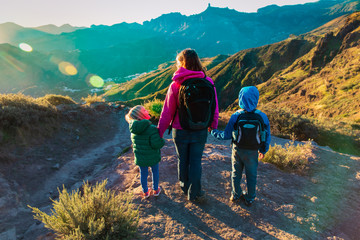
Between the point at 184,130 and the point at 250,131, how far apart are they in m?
0.98

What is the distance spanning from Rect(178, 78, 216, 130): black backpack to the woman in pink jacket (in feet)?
0.37

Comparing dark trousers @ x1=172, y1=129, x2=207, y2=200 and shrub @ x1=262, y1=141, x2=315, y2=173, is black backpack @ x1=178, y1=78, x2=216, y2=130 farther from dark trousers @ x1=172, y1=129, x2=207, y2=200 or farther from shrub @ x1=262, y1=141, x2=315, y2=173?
shrub @ x1=262, y1=141, x2=315, y2=173

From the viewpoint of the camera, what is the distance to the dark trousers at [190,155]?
2.78m

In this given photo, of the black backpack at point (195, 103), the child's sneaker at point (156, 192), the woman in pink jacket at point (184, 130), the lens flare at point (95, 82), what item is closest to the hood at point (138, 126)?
the woman in pink jacket at point (184, 130)

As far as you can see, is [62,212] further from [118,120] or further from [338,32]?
[338,32]

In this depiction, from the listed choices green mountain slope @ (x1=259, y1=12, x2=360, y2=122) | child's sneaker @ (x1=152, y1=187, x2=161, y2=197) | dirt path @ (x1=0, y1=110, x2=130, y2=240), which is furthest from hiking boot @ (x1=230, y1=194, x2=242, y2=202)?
green mountain slope @ (x1=259, y1=12, x2=360, y2=122)

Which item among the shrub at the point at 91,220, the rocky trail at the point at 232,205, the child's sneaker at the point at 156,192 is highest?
the shrub at the point at 91,220

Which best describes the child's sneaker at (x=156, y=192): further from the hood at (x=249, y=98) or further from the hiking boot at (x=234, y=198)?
the hood at (x=249, y=98)

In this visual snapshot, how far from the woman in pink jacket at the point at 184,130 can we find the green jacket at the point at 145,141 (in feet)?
0.51

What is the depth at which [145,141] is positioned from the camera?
9.73 feet

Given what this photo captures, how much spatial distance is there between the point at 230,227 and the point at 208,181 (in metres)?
1.23

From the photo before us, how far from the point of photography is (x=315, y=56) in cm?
6344

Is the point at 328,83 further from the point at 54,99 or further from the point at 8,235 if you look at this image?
the point at 8,235

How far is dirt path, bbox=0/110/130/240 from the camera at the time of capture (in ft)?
10.5
